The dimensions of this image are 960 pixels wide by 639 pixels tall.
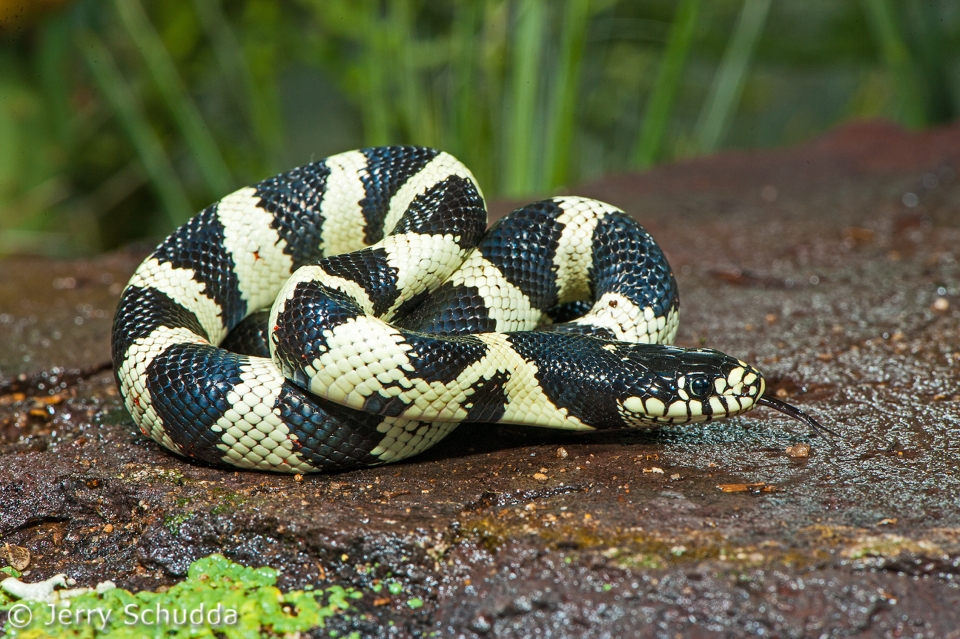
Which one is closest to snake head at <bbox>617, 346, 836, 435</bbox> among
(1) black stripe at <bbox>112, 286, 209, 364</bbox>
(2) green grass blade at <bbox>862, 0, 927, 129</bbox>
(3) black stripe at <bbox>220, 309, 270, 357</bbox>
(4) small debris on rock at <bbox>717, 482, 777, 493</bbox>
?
(4) small debris on rock at <bbox>717, 482, 777, 493</bbox>

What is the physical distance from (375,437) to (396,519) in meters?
0.57

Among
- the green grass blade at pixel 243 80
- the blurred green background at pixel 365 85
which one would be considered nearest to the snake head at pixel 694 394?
the blurred green background at pixel 365 85

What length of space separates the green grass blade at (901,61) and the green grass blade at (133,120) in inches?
330

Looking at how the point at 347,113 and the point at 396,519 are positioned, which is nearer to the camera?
the point at 396,519

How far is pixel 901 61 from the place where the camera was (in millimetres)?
10352

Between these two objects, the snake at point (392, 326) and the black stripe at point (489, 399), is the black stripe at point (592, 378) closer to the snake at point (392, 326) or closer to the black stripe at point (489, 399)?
the snake at point (392, 326)

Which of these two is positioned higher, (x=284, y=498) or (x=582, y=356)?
(x=582, y=356)

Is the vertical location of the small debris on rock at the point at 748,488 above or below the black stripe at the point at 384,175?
below

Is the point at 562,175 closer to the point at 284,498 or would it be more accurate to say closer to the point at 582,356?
the point at 582,356

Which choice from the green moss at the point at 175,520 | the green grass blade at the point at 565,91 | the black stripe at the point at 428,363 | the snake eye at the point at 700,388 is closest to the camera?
the green moss at the point at 175,520

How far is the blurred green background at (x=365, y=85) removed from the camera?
930 centimetres

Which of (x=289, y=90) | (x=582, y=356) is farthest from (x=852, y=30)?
(x=582, y=356)

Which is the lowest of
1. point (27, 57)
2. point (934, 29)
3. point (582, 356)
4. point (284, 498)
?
point (284, 498)

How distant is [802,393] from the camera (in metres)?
4.50
